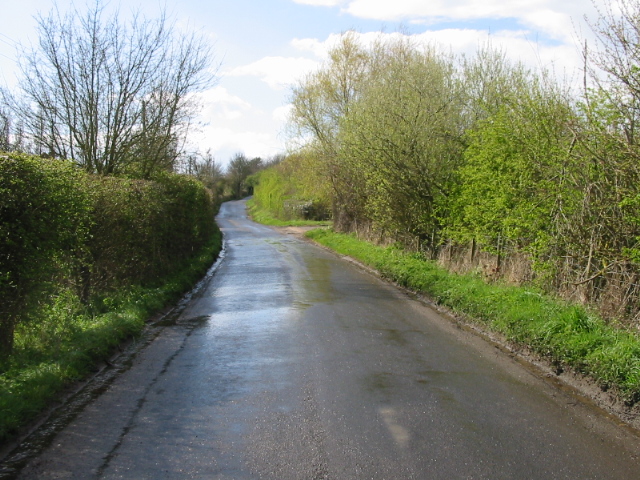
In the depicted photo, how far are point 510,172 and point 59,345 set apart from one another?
28.5 feet

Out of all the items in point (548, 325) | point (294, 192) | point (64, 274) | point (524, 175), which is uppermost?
point (294, 192)

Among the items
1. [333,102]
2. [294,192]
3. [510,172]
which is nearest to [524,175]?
[510,172]

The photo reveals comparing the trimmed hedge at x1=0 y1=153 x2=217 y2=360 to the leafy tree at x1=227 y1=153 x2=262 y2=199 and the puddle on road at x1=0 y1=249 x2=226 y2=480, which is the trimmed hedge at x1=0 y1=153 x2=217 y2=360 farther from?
the leafy tree at x1=227 y1=153 x2=262 y2=199

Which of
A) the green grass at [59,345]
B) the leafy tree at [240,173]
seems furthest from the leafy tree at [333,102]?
the leafy tree at [240,173]

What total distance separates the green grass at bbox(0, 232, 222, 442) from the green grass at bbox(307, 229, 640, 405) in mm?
5880

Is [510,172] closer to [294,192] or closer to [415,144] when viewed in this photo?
[415,144]

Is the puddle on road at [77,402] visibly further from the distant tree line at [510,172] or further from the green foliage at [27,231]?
the distant tree line at [510,172]

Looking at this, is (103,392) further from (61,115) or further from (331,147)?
(331,147)

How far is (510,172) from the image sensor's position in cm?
1191

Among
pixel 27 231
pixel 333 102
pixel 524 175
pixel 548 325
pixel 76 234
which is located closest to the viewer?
pixel 27 231

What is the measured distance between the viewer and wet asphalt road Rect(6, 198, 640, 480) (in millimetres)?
4734

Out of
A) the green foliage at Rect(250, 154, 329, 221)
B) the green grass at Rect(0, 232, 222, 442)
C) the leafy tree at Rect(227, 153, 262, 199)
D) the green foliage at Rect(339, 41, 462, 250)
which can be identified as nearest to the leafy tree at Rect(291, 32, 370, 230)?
the green foliage at Rect(250, 154, 329, 221)

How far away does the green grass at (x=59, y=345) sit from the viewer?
5801mm

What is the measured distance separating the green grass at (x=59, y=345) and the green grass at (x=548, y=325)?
19.3 feet
